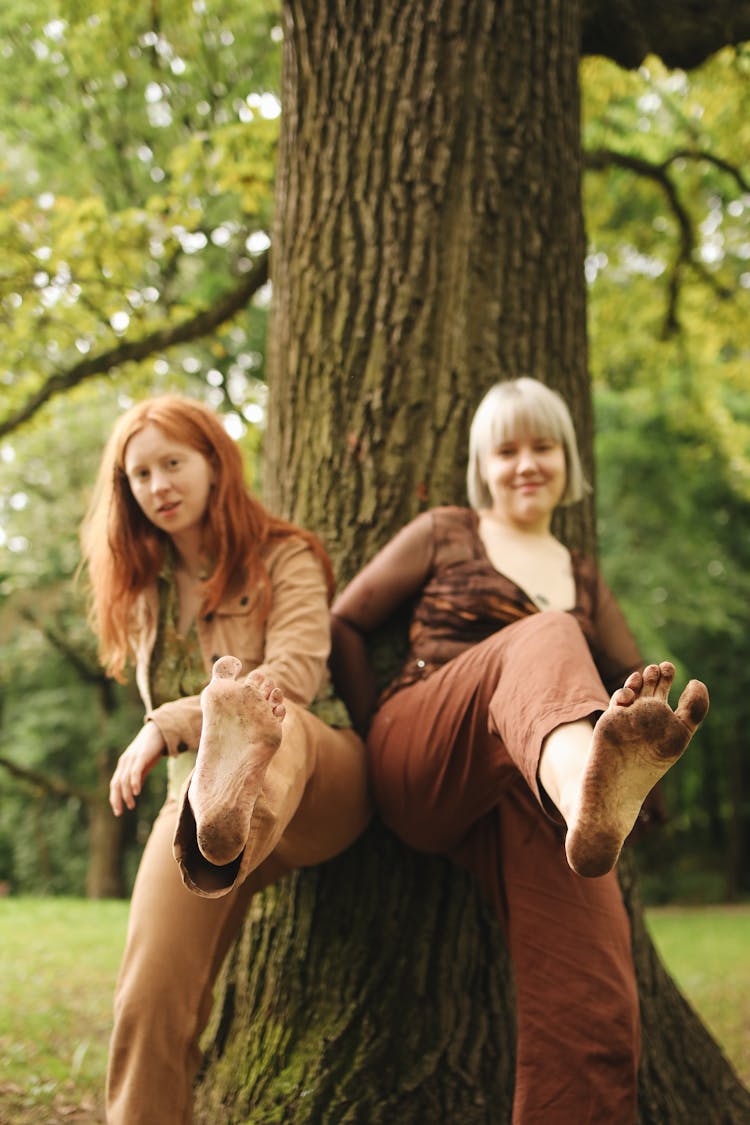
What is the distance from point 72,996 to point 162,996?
112 inches

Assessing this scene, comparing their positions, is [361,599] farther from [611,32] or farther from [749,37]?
[749,37]

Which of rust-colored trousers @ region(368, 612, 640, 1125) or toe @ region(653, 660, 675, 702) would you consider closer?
toe @ region(653, 660, 675, 702)

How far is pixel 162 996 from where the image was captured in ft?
6.70

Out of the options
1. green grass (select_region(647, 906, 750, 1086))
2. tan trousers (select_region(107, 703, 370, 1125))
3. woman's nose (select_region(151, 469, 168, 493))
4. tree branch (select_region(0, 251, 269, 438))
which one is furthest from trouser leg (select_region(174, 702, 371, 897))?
tree branch (select_region(0, 251, 269, 438))

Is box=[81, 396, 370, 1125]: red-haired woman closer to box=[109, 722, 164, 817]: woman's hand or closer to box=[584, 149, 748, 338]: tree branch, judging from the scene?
box=[109, 722, 164, 817]: woman's hand

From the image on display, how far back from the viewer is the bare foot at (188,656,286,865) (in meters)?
1.61

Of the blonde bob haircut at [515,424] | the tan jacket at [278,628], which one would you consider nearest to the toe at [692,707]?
the tan jacket at [278,628]

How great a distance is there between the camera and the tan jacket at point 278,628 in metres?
2.32

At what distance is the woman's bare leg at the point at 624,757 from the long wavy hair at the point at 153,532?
116cm

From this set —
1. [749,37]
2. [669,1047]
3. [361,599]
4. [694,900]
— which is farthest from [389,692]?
[694,900]

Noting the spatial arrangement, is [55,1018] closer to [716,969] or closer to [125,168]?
[716,969]

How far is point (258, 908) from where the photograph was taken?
286cm

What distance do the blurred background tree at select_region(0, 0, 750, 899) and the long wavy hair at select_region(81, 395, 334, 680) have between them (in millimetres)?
1971

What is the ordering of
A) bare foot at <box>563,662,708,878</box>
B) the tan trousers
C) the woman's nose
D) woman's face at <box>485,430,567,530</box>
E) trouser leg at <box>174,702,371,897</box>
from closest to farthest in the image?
1. bare foot at <box>563,662,708,878</box>
2. trouser leg at <box>174,702,371,897</box>
3. the tan trousers
4. the woman's nose
5. woman's face at <box>485,430,567,530</box>
